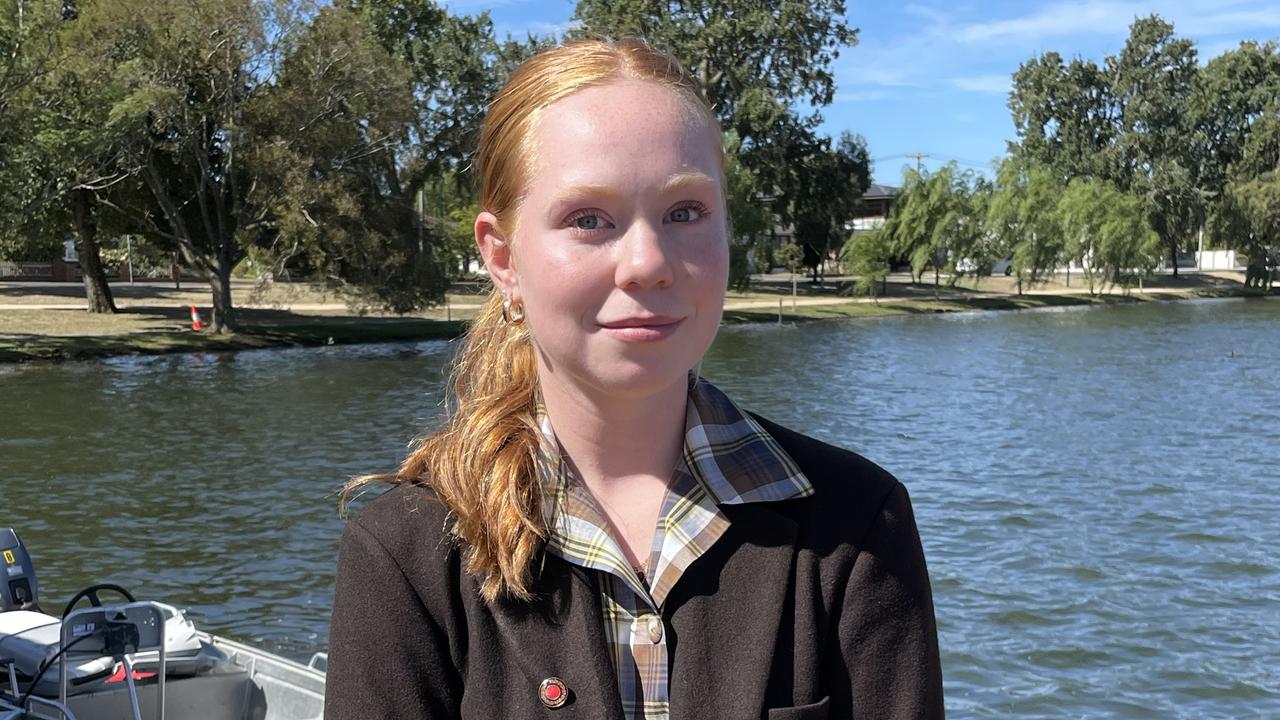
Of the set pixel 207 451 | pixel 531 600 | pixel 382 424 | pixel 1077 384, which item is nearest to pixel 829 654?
pixel 531 600

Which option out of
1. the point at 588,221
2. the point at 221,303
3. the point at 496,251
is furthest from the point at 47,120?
the point at 588,221

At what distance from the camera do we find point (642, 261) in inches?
67.8

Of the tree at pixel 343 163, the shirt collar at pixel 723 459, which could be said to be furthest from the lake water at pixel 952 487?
the shirt collar at pixel 723 459

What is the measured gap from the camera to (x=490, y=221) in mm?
1961

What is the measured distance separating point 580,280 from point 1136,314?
65.7m

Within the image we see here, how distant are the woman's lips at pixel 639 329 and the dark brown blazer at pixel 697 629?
27 centimetres

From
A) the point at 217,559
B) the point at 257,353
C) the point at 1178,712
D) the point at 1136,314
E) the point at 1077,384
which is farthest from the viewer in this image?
the point at 1136,314

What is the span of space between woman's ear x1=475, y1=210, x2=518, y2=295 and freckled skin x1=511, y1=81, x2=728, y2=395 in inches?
5.9

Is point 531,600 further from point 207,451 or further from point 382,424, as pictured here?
point 382,424

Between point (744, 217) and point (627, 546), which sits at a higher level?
point (744, 217)

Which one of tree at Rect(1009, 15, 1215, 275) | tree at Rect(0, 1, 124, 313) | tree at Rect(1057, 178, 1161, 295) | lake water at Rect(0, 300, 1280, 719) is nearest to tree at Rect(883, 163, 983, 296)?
tree at Rect(1057, 178, 1161, 295)

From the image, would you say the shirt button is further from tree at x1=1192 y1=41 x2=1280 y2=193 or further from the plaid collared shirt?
tree at x1=1192 y1=41 x2=1280 y2=193

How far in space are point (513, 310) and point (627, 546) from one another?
0.42m

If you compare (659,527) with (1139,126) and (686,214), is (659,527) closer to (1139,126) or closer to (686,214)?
(686,214)
